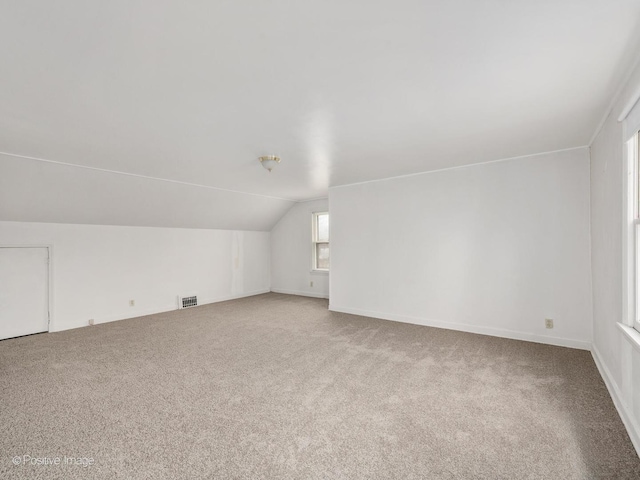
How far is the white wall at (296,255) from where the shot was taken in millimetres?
7062

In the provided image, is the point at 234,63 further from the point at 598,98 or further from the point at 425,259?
the point at 425,259

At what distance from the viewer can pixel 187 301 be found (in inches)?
242

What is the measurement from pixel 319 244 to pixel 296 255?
2.19ft

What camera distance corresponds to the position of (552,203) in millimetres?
3670

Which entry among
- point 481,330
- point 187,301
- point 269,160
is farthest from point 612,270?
point 187,301

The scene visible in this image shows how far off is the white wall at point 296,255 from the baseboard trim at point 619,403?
471 cm

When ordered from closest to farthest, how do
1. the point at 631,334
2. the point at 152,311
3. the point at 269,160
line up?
the point at 631,334 → the point at 269,160 → the point at 152,311

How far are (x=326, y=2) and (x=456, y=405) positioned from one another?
2.73m

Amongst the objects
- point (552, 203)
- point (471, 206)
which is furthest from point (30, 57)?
point (552, 203)

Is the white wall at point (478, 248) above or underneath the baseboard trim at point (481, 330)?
above

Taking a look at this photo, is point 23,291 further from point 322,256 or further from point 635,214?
point 635,214

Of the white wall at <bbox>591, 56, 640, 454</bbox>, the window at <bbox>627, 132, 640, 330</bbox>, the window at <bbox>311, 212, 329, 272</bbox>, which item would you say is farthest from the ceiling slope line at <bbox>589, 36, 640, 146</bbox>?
the window at <bbox>311, 212, 329, 272</bbox>

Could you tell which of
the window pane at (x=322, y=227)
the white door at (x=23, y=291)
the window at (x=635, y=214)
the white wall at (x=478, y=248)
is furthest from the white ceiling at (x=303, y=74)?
the window pane at (x=322, y=227)

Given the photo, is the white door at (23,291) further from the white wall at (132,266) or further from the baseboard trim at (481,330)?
the baseboard trim at (481,330)
